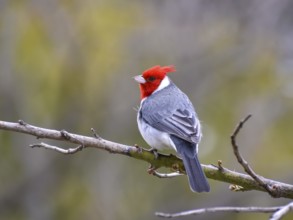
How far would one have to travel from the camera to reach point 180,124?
17.9ft

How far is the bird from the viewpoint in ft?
15.5

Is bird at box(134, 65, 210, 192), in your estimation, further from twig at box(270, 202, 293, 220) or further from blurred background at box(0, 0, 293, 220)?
blurred background at box(0, 0, 293, 220)

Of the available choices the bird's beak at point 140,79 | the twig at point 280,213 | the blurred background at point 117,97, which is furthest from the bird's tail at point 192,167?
the blurred background at point 117,97

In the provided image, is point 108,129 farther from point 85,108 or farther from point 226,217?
point 226,217

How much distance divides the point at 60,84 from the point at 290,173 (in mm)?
3731

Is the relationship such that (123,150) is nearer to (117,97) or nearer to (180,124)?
(180,124)

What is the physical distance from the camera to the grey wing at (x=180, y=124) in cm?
527

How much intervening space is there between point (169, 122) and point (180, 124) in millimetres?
122

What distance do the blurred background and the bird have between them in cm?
425

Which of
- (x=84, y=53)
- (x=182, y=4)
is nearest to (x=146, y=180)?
(x=84, y=53)

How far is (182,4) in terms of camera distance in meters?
10.2

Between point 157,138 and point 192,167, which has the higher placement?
point 157,138

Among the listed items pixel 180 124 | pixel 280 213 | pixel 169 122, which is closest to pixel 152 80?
pixel 169 122

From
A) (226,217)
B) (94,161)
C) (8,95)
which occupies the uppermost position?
(8,95)
